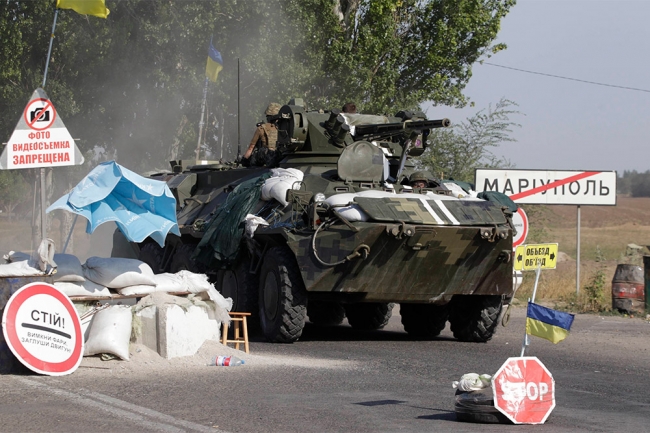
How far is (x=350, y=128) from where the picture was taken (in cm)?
1528

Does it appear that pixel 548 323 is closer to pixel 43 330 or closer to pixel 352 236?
pixel 43 330

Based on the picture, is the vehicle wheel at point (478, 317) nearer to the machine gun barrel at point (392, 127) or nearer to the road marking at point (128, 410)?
the machine gun barrel at point (392, 127)

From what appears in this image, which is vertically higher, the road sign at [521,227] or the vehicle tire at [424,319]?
the road sign at [521,227]

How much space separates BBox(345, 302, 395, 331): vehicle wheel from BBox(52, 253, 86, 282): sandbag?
19.8 ft

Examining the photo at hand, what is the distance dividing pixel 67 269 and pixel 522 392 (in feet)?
16.7

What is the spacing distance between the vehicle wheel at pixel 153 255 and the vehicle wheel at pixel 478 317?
5131 millimetres

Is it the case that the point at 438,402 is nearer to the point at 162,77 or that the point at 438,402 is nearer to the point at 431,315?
the point at 431,315

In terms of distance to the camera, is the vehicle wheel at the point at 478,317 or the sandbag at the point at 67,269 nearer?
the sandbag at the point at 67,269

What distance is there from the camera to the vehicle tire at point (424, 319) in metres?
15.2

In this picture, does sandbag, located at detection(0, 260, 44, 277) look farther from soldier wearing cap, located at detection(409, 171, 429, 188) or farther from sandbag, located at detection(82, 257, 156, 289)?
soldier wearing cap, located at detection(409, 171, 429, 188)

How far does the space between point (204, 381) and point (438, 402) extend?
83.0 inches

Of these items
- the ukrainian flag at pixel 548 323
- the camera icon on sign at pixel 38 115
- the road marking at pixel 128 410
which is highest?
the camera icon on sign at pixel 38 115

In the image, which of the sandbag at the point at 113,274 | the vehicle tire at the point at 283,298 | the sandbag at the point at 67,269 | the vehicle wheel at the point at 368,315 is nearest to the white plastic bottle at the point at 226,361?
the sandbag at the point at 113,274

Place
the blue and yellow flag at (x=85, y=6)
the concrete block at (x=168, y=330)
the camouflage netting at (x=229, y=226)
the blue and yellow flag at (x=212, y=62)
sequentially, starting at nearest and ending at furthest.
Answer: the concrete block at (x=168, y=330)
the camouflage netting at (x=229, y=226)
the blue and yellow flag at (x=85, y=6)
the blue and yellow flag at (x=212, y=62)
